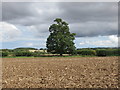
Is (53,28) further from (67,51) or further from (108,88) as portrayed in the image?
(108,88)

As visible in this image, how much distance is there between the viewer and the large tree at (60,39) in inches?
1877

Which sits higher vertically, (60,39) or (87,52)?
(60,39)

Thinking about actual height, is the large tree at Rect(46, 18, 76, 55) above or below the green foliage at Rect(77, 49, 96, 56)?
above

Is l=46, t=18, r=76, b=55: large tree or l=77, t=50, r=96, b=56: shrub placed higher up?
l=46, t=18, r=76, b=55: large tree

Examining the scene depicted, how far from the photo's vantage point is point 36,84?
1073 centimetres

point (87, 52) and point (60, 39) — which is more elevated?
point (60, 39)

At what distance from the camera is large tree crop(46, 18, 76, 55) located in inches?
1877

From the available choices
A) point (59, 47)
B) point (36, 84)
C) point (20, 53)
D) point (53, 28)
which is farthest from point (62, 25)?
point (36, 84)

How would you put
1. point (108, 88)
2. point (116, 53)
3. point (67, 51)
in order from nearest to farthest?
point (108, 88), point (116, 53), point (67, 51)

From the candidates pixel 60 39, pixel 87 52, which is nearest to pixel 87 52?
pixel 87 52

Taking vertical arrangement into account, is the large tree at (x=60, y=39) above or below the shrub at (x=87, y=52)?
above

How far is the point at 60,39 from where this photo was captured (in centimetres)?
4859

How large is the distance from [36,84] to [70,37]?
40.2 m

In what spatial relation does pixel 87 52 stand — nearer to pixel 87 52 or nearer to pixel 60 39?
pixel 87 52
